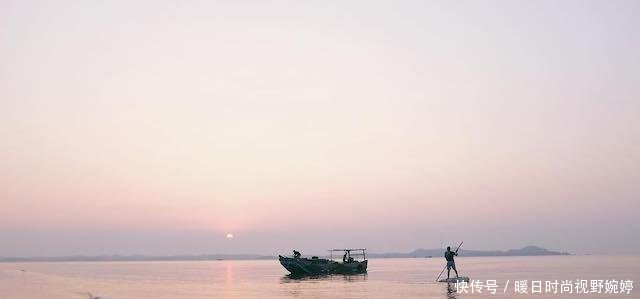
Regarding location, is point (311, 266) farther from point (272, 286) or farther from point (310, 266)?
point (272, 286)

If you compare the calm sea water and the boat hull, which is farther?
the boat hull

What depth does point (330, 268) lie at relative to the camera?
7450cm

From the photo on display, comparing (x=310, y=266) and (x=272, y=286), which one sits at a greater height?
(x=310, y=266)

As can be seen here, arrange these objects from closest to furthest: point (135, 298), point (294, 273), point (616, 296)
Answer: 1. point (616, 296)
2. point (135, 298)
3. point (294, 273)

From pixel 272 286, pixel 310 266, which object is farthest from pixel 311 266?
pixel 272 286

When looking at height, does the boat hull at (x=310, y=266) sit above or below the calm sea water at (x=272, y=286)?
above

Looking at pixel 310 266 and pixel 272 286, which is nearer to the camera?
pixel 272 286

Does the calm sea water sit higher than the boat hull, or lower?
lower

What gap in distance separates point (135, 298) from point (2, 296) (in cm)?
764

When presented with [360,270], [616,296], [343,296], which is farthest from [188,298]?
[360,270]

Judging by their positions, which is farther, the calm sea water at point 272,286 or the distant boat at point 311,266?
the distant boat at point 311,266

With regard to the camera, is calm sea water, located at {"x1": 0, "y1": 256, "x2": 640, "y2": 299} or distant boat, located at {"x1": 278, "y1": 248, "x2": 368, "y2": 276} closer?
calm sea water, located at {"x1": 0, "y1": 256, "x2": 640, "y2": 299}

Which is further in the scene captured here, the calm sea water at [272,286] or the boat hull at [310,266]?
the boat hull at [310,266]

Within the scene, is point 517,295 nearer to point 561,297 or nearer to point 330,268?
point 561,297
